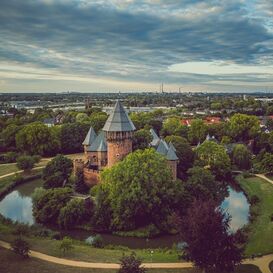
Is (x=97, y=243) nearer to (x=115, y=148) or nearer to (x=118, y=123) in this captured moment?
(x=115, y=148)

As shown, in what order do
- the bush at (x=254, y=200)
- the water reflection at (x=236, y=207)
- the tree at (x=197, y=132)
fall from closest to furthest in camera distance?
the water reflection at (x=236, y=207)
the bush at (x=254, y=200)
the tree at (x=197, y=132)

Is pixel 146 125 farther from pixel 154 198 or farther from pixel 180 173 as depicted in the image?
pixel 154 198

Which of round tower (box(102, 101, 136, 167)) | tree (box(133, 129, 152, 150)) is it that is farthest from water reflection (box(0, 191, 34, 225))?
tree (box(133, 129, 152, 150))

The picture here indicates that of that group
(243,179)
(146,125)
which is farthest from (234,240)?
(146,125)

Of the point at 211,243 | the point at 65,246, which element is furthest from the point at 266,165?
the point at 65,246

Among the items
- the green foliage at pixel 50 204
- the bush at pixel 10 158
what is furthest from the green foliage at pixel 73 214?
the bush at pixel 10 158

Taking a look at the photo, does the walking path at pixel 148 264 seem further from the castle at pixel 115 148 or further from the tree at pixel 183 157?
the tree at pixel 183 157

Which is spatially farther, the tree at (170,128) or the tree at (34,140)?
the tree at (170,128)
